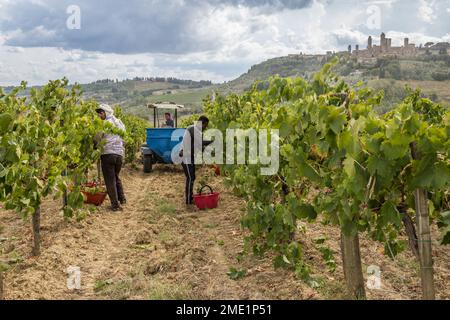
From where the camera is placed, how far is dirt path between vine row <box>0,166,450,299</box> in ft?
14.0

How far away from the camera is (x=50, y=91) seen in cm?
618

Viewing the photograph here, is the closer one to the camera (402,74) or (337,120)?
(337,120)

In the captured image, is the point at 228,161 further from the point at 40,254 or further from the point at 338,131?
the point at 338,131

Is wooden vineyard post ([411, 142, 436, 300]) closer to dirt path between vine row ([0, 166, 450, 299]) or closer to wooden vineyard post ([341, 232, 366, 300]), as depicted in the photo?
wooden vineyard post ([341, 232, 366, 300])

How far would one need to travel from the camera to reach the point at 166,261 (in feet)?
16.7

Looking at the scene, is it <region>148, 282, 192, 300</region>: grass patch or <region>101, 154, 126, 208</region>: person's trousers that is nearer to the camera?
<region>148, 282, 192, 300</region>: grass patch

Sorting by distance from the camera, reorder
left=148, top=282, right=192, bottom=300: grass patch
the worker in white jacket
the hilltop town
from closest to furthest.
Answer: left=148, top=282, right=192, bottom=300: grass patch, the worker in white jacket, the hilltop town

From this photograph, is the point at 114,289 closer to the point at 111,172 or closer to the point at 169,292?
the point at 169,292

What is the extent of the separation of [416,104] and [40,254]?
7.39m

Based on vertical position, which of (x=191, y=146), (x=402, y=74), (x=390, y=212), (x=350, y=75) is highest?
(x=402, y=74)

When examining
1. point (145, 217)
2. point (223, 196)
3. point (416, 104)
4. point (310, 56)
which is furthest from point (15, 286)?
point (310, 56)

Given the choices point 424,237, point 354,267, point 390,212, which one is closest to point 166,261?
point 354,267

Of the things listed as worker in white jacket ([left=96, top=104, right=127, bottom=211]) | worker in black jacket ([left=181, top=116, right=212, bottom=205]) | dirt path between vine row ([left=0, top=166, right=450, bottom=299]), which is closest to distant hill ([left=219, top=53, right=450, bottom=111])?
worker in black jacket ([left=181, top=116, right=212, bottom=205])
